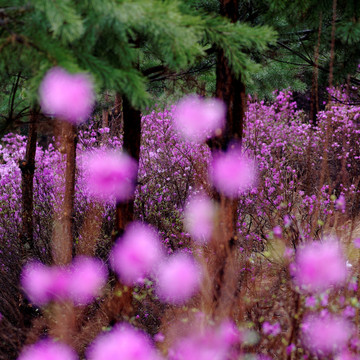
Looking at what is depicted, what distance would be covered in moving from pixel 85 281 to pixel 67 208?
29.8 inches

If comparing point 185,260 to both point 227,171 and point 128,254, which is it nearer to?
point 128,254

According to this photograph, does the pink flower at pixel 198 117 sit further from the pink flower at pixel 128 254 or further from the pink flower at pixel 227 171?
Answer: the pink flower at pixel 128 254

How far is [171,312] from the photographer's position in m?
3.62

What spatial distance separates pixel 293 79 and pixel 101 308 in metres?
4.52

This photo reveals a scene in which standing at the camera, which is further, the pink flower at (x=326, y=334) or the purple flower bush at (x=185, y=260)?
the purple flower bush at (x=185, y=260)

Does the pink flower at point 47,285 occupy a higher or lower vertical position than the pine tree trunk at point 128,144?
lower

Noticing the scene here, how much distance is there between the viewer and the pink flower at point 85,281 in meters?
3.78

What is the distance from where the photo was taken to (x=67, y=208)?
367 cm

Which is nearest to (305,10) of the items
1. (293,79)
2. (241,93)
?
(241,93)

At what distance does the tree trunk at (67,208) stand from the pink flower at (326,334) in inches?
87.8

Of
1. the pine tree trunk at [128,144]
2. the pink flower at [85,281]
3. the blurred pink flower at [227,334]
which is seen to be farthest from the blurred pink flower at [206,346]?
the pink flower at [85,281]

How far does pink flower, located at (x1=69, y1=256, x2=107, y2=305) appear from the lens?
3783mm

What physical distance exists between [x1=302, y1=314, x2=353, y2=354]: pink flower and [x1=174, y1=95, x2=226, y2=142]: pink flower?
1.47 metres

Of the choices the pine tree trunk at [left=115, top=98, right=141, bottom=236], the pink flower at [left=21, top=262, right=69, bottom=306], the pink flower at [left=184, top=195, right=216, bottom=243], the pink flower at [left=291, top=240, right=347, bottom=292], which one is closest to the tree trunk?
the pink flower at [left=21, top=262, right=69, bottom=306]
